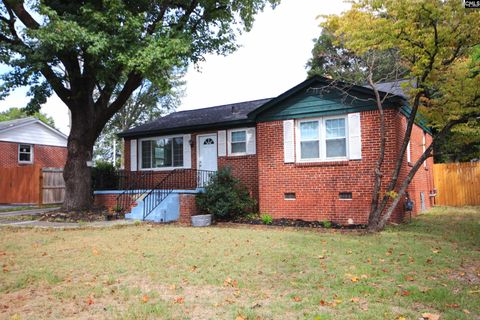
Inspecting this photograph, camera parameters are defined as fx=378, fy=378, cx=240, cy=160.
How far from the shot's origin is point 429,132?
1839 centimetres

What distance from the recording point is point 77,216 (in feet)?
42.0

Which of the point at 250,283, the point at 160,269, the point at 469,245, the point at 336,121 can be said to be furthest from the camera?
the point at 336,121

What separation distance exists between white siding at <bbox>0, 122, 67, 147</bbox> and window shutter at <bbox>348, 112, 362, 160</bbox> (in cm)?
2107

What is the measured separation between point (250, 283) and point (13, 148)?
77.2ft

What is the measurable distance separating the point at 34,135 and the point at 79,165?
13.5 m

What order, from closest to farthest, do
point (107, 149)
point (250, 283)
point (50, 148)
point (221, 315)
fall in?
point (221, 315)
point (250, 283)
point (50, 148)
point (107, 149)

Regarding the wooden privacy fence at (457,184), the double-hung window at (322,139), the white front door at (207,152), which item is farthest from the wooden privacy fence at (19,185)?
the wooden privacy fence at (457,184)

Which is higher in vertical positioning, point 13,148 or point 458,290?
point 13,148

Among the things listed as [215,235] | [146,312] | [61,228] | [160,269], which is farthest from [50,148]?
[146,312]

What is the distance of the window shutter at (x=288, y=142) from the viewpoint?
482 inches

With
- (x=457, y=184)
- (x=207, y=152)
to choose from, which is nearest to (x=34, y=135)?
(x=207, y=152)

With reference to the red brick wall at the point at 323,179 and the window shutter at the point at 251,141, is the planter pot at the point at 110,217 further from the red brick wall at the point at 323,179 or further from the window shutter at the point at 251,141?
the window shutter at the point at 251,141

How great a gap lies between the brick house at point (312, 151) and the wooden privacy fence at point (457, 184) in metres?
3.83

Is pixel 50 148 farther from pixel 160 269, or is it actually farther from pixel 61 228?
pixel 160 269
